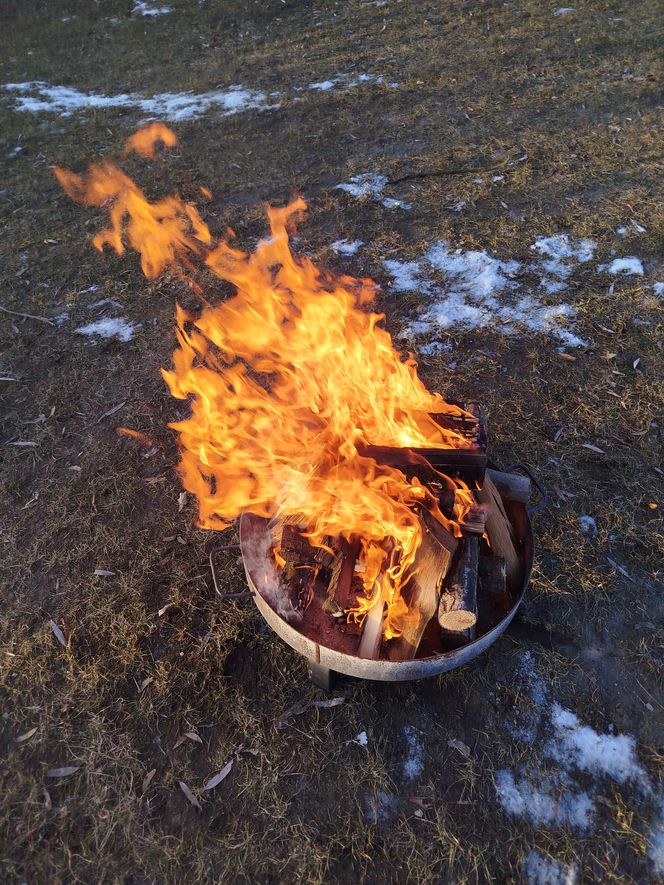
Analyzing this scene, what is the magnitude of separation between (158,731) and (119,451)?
7.54 feet

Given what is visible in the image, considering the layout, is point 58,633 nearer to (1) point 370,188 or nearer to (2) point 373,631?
(2) point 373,631

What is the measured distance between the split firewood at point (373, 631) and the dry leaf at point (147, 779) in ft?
4.16

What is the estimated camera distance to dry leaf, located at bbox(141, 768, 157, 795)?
263 centimetres

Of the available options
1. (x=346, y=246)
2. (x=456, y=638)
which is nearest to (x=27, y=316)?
(x=346, y=246)

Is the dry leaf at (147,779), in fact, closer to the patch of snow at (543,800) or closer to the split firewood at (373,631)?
the split firewood at (373,631)

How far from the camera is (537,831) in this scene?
96.7 inches

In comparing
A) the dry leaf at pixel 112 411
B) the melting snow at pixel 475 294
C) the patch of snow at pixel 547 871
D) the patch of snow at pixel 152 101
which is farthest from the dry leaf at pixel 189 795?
the patch of snow at pixel 152 101

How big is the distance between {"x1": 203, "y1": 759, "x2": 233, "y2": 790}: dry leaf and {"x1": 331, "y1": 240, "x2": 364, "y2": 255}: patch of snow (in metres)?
5.33

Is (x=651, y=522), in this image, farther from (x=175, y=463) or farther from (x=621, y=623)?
(x=175, y=463)

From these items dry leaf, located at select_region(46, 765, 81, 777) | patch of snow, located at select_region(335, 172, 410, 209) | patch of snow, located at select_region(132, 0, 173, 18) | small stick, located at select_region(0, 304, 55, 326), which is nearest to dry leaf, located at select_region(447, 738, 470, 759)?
dry leaf, located at select_region(46, 765, 81, 777)

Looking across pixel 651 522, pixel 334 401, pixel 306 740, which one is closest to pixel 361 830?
pixel 306 740

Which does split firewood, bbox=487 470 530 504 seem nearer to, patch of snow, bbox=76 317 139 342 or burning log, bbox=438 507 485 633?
burning log, bbox=438 507 485 633

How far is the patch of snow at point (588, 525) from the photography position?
3578mm

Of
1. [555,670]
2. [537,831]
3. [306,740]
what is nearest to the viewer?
[537,831]
